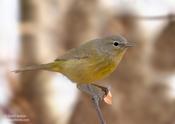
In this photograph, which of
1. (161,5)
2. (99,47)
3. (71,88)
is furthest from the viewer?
(71,88)

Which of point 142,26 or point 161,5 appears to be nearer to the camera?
point 161,5

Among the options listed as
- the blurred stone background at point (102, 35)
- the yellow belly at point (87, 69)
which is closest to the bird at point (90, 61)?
the yellow belly at point (87, 69)

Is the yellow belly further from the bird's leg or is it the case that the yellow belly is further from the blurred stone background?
the blurred stone background

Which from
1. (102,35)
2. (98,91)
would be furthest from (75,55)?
(102,35)

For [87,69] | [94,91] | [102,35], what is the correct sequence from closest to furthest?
[94,91] → [87,69] → [102,35]

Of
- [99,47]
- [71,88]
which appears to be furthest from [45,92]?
[99,47]

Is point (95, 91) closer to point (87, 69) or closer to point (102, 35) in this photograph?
A: point (87, 69)

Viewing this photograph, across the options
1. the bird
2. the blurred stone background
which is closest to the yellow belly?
the bird

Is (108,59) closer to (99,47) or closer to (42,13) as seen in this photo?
(99,47)

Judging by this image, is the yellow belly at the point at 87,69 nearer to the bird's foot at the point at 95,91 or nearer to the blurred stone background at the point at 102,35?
the bird's foot at the point at 95,91
